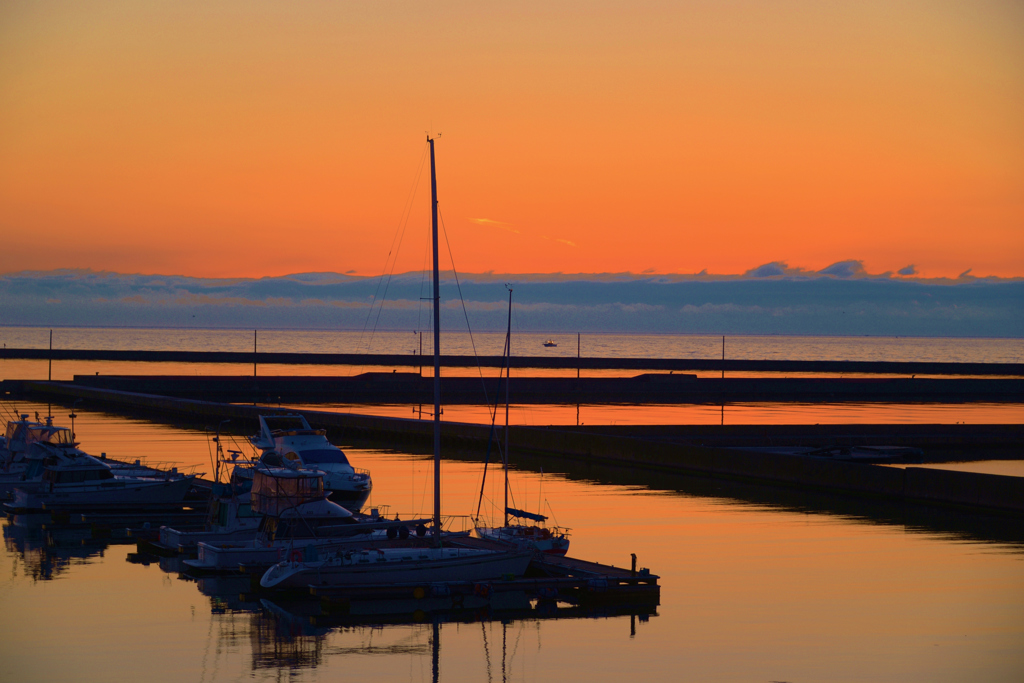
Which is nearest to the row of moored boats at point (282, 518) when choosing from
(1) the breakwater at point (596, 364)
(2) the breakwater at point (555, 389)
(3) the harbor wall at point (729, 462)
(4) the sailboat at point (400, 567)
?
(4) the sailboat at point (400, 567)

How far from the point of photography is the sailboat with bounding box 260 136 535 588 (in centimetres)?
2123

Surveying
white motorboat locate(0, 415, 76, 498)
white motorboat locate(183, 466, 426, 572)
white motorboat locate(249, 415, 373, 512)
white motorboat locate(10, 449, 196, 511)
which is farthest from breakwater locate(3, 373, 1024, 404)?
white motorboat locate(183, 466, 426, 572)

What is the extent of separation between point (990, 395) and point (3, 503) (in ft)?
275

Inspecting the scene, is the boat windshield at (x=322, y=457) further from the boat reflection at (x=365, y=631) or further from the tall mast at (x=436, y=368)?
the boat reflection at (x=365, y=631)

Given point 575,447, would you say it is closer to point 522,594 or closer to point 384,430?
point 384,430

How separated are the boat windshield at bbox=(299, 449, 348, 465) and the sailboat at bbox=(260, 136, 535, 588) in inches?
485

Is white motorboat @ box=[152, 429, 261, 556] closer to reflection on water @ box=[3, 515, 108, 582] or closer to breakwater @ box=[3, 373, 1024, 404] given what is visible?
reflection on water @ box=[3, 515, 108, 582]

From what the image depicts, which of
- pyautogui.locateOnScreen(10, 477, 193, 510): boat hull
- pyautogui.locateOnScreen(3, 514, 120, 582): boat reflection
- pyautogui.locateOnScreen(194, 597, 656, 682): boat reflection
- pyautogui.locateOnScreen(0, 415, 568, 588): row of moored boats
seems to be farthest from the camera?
pyautogui.locateOnScreen(10, 477, 193, 510): boat hull

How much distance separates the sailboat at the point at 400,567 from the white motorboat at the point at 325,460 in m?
8.78

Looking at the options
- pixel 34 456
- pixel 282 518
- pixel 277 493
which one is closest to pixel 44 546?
pixel 277 493

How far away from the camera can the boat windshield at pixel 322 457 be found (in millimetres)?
34594

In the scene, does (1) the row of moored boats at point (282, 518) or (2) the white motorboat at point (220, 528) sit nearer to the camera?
(1) the row of moored boats at point (282, 518)

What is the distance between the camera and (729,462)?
129 ft

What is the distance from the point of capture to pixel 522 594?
21.9m
